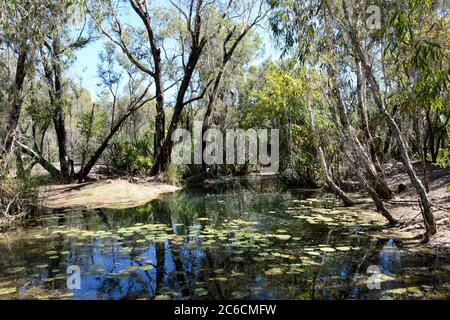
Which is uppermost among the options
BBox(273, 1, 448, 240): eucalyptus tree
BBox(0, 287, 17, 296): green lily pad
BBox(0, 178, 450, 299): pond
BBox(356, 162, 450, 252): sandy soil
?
BBox(273, 1, 448, 240): eucalyptus tree

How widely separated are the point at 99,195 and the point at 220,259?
26.1 ft

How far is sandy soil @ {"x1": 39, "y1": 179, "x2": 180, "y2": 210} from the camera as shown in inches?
453

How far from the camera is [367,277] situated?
4.66 metres

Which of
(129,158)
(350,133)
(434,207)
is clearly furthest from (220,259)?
(129,158)

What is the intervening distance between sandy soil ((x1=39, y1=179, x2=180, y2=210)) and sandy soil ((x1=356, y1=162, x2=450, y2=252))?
7.16 m

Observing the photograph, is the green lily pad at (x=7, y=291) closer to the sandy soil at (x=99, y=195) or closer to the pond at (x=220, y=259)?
the pond at (x=220, y=259)

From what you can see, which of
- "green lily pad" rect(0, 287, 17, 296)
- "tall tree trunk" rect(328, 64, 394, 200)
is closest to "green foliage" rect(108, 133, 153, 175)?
"tall tree trunk" rect(328, 64, 394, 200)

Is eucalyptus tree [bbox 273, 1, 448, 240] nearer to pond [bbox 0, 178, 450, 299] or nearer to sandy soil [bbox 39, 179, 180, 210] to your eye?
pond [bbox 0, 178, 450, 299]

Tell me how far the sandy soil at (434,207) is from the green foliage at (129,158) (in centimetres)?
1015

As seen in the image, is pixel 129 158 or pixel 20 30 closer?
pixel 20 30

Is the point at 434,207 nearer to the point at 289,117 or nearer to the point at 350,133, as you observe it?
the point at 350,133

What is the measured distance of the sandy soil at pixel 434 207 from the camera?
6.05 meters

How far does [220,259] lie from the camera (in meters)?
5.50

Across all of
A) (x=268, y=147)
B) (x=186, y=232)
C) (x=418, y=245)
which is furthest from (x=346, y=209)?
(x=268, y=147)
